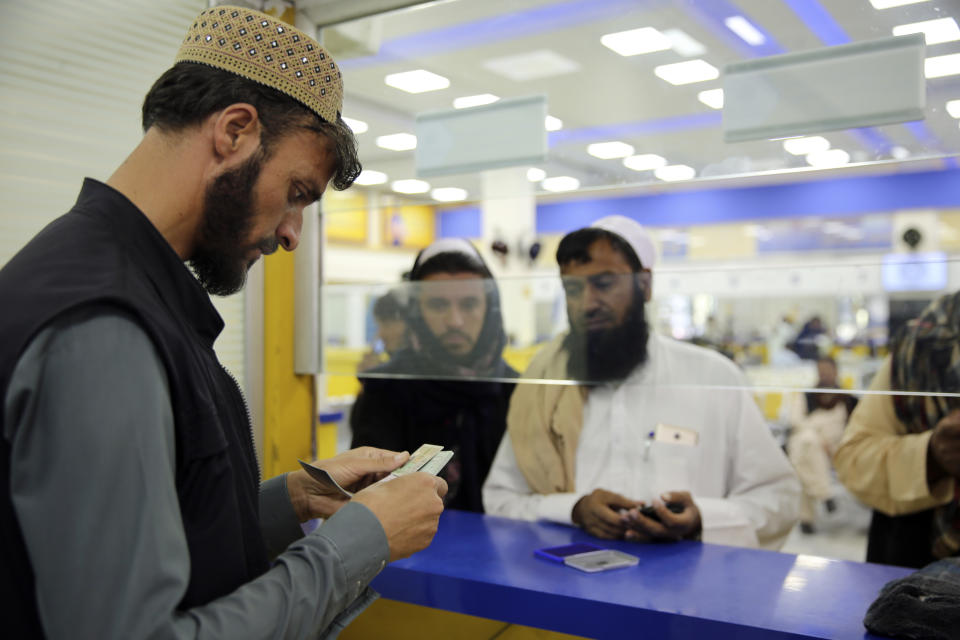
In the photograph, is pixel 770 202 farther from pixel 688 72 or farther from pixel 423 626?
pixel 423 626

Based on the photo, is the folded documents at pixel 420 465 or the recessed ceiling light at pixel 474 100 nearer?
the folded documents at pixel 420 465

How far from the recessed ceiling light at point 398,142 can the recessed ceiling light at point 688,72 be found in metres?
0.91

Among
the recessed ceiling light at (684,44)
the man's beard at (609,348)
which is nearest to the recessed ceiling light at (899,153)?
the recessed ceiling light at (684,44)

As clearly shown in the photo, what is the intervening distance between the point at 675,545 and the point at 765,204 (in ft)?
34.1

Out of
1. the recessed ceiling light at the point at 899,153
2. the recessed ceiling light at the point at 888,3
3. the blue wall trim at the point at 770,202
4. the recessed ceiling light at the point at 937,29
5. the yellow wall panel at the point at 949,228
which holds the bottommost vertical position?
the recessed ceiling light at the point at 899,153

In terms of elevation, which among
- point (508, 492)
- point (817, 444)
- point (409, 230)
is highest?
point (409, 230)

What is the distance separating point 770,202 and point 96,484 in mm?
12031

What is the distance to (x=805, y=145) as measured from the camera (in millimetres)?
2182

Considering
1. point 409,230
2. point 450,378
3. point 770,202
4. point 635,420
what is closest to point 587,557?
point 635,420

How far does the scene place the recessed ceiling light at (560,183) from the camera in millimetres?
2510

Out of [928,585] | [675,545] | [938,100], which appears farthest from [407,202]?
[928,585]

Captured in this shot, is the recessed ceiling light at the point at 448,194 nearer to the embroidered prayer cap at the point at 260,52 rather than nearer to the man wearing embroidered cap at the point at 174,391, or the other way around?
the man wearing embroidered cap at the point at 174,391

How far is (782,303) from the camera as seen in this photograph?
10305mm

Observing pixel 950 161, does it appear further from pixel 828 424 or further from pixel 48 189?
pixel 828 424
